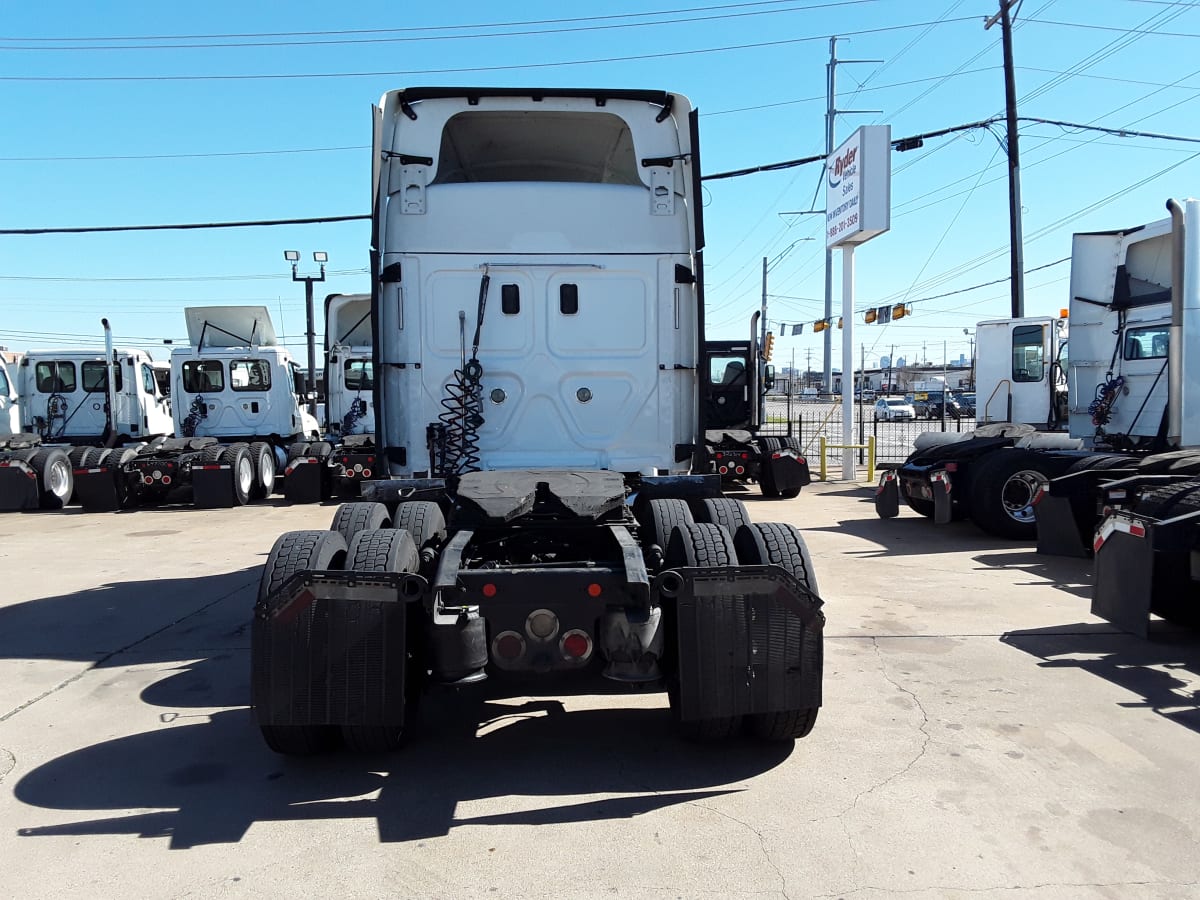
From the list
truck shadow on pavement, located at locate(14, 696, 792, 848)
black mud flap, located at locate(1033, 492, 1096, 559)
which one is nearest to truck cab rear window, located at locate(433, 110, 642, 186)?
truck shadow on pavement, located at locate(14, 696, 792, 848)

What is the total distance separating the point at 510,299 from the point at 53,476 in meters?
13.1

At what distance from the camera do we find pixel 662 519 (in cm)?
499

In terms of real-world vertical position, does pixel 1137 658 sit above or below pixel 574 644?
below

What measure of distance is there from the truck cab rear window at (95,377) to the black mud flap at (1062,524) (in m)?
16.7

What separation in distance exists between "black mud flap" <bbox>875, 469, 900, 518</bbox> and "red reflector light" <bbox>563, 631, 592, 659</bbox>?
9.19 meters

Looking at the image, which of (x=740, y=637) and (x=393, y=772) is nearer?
(x=740, y=637)

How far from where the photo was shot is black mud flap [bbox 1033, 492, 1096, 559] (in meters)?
8.46

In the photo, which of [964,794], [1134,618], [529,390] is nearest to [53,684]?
[529,390]

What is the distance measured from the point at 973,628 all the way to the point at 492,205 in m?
4.65

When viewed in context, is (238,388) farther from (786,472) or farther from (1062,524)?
(1062,524)

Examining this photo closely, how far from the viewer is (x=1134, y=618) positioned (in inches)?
219

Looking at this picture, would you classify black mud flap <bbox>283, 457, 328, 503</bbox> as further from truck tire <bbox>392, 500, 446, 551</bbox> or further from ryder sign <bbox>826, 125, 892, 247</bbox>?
truck tire <bbox>392, 500, 446, 551</bbox>

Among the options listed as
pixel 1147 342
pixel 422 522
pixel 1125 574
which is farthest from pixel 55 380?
pixel 1125 574

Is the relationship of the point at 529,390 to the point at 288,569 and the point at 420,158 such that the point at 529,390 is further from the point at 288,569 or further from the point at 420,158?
the point at 288,569
